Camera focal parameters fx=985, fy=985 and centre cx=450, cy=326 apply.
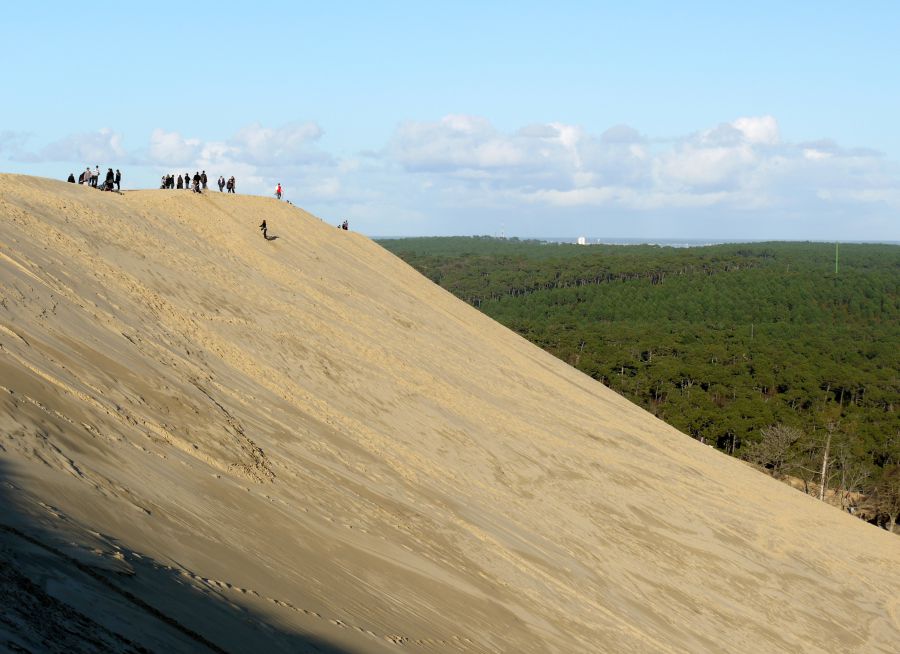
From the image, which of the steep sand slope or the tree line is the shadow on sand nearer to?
the steep sand slope

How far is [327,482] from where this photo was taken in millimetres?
15188

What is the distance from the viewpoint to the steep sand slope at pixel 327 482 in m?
8.54

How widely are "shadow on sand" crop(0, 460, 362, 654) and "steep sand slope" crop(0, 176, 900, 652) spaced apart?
0.03 meters

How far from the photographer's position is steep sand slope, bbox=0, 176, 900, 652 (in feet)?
28.0

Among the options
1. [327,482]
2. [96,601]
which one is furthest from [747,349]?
[96,601]

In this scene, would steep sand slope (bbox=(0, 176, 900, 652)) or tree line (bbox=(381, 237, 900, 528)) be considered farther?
tree line (bbox=(381, 237, 900, 528))

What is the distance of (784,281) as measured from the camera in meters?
146

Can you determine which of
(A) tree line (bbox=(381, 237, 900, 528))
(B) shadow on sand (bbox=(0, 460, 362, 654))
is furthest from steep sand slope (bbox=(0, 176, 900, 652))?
(A) tree line (bbox=(381, 237, 900, 528))

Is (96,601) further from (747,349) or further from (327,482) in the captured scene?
(747,349)

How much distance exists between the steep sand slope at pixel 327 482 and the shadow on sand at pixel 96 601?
3 cm

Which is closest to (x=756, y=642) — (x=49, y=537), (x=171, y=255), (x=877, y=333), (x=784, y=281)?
(x=49, y=537)

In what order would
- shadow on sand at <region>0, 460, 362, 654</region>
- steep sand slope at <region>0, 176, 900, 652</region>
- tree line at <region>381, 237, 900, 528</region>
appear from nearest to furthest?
shadow on sand at <region>0, 460, 362, 654</region> < steep sand slope at <region>0, 176, 900, 652</region> < tree line at <region>381, 237, 900, 528</region>

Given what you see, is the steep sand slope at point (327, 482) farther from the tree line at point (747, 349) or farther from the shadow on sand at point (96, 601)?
the tree line at point (747, 349)

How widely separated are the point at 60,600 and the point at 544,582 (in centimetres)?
978
